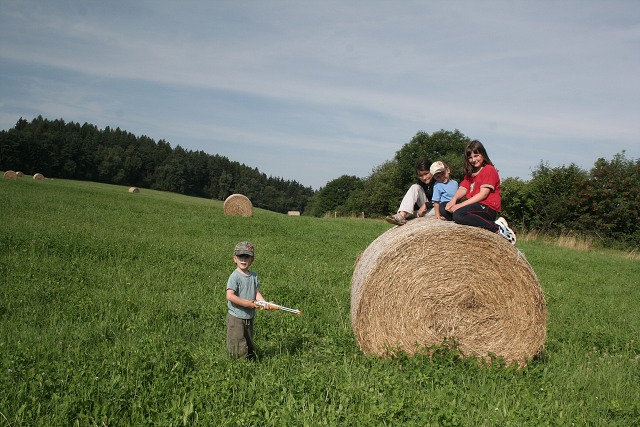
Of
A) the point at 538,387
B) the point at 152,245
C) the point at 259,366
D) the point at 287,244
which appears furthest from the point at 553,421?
the point at 287,244

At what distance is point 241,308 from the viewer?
5.69 metres

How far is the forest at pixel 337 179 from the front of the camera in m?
29.2

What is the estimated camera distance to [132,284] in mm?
8781

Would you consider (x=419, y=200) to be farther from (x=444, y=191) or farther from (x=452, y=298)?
(x=452, y=298)

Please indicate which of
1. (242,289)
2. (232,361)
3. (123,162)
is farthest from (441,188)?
(123,162)

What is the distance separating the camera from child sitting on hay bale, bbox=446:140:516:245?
6379 mm

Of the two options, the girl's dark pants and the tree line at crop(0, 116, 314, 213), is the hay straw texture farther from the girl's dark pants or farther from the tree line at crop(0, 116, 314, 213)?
the tree line at crop(0, 116, 314, 213)

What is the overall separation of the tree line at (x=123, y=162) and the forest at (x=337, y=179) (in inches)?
6.0

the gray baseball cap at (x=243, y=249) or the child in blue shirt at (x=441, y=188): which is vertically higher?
Answer: the child in blue shirt at (x=441, y=188)

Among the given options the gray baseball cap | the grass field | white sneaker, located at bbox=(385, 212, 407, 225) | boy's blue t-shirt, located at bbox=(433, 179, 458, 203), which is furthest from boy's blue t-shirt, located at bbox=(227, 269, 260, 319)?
boy's blue t-shirt, located at bbox=(433, 179, 458, 203)

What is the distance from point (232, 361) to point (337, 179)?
108 metres

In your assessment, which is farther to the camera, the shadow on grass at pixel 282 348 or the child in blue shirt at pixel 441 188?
the child in blue shirt at pixel 441 188

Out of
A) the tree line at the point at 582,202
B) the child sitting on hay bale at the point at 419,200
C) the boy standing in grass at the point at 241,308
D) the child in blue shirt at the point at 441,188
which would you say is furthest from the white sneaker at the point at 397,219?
the tree line at the point at 582,202

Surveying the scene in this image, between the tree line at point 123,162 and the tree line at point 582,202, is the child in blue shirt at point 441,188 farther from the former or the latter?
the tree line at point 123,162
